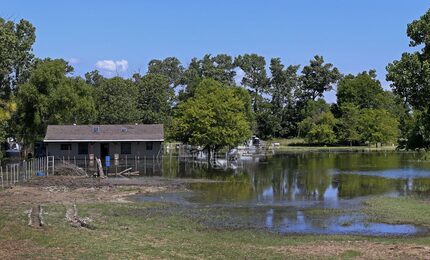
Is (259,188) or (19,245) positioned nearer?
(19,245)

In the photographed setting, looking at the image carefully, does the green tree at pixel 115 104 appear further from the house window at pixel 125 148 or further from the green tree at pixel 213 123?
the house window at pixel 125 148

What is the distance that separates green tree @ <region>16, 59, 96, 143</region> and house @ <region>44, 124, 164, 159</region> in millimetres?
4407

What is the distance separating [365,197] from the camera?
123ft

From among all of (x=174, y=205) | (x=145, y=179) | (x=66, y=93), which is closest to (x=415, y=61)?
(x=174, y=205)

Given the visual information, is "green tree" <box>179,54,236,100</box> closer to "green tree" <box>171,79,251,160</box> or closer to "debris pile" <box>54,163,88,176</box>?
"green tree" <box>171,79,251,160</box>

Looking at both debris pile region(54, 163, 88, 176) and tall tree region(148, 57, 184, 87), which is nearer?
debris pile region(54, 163, 88, 176)

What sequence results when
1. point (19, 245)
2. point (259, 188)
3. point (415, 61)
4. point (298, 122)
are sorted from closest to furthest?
point (19, 245) → point (415, 61) → point (259, 188) → point (298, 122)

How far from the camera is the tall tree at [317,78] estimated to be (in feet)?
478

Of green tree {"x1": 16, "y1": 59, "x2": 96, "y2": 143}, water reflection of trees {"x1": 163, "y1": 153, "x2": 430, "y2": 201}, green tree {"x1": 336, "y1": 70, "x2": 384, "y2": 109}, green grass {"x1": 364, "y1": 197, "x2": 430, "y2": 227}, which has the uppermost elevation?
green tree {"x1": 336, "y1": 70, "x2": 384, "y2": 109}

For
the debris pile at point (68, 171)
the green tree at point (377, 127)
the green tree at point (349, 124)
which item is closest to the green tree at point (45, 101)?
the debris pile at point (68, 171)

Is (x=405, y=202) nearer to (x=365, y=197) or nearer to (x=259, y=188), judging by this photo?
(x=365, y=197)

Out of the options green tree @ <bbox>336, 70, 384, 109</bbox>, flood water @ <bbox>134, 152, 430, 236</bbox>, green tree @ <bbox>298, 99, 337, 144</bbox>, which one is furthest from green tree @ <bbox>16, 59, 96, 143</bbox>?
green tree @ <bbox>336, 70, 384, 109</bbox>

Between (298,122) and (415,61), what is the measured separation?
342 feet

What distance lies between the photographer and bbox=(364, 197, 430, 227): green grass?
2705 cm
